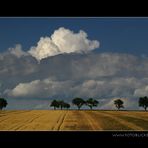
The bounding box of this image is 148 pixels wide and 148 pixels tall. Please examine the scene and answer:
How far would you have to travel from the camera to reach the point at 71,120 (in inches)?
480

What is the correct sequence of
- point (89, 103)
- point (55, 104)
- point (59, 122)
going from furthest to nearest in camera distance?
point (55, 104)
point (89, 103)
point (59, 122)

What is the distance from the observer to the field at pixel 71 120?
39.2ft

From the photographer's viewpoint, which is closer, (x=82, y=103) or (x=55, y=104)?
(x=82, y=103)

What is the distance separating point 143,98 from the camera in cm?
1208

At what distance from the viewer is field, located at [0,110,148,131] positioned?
1195 centimetres

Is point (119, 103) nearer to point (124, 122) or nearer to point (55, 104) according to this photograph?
point (124, 122)

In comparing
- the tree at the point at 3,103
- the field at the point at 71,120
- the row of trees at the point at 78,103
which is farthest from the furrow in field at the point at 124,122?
the tree at the point at 3,103

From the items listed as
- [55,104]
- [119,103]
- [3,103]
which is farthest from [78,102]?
[3,103]

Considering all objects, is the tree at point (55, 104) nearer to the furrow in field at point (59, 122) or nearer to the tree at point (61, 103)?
the tree at point (61, 103)

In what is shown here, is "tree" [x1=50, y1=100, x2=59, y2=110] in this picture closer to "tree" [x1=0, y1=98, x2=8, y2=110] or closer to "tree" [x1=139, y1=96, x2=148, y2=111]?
"tree" [x1=0, y1=98, x2=8, y2=110]
